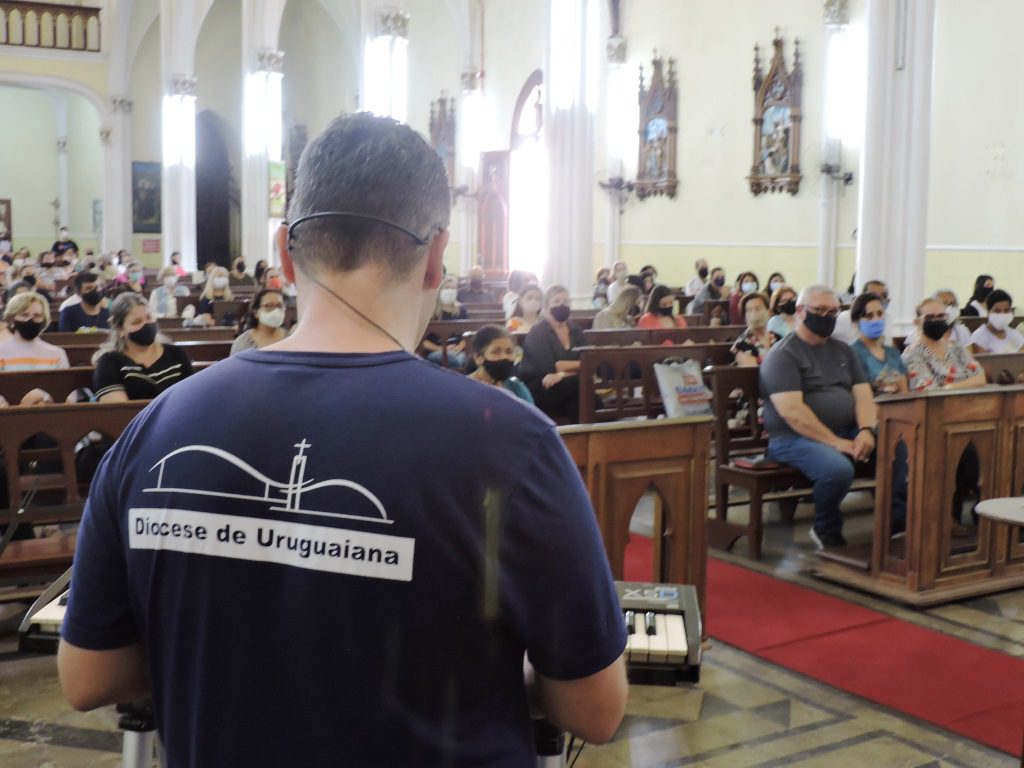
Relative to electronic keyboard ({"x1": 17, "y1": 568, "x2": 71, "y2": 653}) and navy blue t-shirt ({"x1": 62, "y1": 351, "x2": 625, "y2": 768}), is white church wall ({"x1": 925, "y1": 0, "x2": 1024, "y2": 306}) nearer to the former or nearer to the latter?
electronic keyboard ({"x1": 17, "y1": 568, "x2": 71, "y2": 653})

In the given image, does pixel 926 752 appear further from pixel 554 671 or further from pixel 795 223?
pixel 795 223

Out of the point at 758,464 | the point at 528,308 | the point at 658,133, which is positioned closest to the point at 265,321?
the point at 758,464

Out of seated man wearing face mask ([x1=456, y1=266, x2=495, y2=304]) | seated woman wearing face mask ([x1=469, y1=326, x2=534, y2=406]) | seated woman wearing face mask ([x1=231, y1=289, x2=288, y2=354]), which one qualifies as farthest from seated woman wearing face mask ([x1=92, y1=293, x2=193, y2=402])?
seated man wearing face mask ([x1=456, y1=266, x2=495, y2=304])

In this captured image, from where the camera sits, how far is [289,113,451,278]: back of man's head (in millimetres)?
1446

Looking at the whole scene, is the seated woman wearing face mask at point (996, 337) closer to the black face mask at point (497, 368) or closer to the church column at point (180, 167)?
the black face mask at point (497, 368)

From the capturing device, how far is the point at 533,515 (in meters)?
1.35

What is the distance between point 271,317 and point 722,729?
3780 millimetres

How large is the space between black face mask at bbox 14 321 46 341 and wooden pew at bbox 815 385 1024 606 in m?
4.69

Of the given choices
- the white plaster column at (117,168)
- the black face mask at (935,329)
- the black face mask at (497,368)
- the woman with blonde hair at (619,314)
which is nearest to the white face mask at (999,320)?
the black face mask at (935,329)

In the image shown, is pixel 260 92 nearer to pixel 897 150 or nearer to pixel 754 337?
pixel 897 150

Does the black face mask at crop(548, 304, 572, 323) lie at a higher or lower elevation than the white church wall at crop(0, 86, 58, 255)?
lower

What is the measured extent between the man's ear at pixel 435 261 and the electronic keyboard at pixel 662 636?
2.68 ft

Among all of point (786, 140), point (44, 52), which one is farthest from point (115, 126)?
point (786, 140)

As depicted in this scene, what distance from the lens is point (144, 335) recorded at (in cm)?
629
